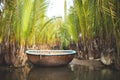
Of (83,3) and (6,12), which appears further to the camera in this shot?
(83,3)

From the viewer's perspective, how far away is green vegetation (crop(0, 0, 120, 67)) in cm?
702

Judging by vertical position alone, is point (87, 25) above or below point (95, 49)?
above

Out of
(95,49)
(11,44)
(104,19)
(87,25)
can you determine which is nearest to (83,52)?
(95,49)

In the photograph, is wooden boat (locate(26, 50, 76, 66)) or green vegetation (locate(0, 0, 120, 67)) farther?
wooden boat (locate(26, 50, 76, 66))

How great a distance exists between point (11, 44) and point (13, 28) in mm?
518

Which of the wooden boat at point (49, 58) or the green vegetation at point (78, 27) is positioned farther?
the wooden boat at point (49, 58)

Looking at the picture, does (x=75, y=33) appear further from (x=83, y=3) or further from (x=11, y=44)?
(x=11, y=44)

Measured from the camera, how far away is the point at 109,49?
7.63 meters

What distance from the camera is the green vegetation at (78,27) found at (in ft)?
23.0

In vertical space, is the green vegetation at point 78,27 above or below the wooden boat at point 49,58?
above

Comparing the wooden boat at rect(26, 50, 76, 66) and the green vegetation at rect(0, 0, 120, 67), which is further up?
the green vegetation at rect(0, 0, 120, 67)

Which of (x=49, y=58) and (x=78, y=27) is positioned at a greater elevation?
(x=78, y=27)

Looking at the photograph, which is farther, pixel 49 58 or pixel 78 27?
pixel 78 27

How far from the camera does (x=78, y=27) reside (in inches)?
373
